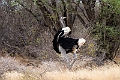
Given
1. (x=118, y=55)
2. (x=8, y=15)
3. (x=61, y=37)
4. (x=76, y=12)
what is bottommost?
(x=118, y=55)

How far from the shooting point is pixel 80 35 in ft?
60.6

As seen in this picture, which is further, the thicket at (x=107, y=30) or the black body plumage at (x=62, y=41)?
the thicket at (x=107, y=30)

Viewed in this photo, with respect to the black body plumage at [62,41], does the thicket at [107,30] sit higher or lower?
lower

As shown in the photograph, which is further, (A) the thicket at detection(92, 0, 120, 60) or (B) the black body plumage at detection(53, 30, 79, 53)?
(A) the thicket at detection(92, 0, 120, 60)

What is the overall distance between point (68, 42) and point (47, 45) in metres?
6.31

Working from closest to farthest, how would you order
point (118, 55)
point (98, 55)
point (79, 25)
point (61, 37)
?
1. point (61, 37)
2. point (98, 55)
3. point (118, 55)
4. point (79, 25)

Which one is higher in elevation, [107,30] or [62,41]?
[62,41]

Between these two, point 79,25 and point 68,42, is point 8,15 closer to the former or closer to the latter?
point 79,25

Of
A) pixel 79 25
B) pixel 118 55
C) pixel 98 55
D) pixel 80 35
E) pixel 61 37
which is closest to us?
pixel 61 37

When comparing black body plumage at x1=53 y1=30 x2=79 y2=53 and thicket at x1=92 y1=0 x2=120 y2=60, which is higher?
black body plumage at x1=53 y1=30 x2=79 y2=53

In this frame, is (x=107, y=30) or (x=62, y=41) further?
(x=107, y=30)

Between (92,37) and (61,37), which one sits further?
(92,37)

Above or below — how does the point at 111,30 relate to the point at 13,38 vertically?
above

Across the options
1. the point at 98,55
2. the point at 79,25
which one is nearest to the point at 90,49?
the point at 98,55
